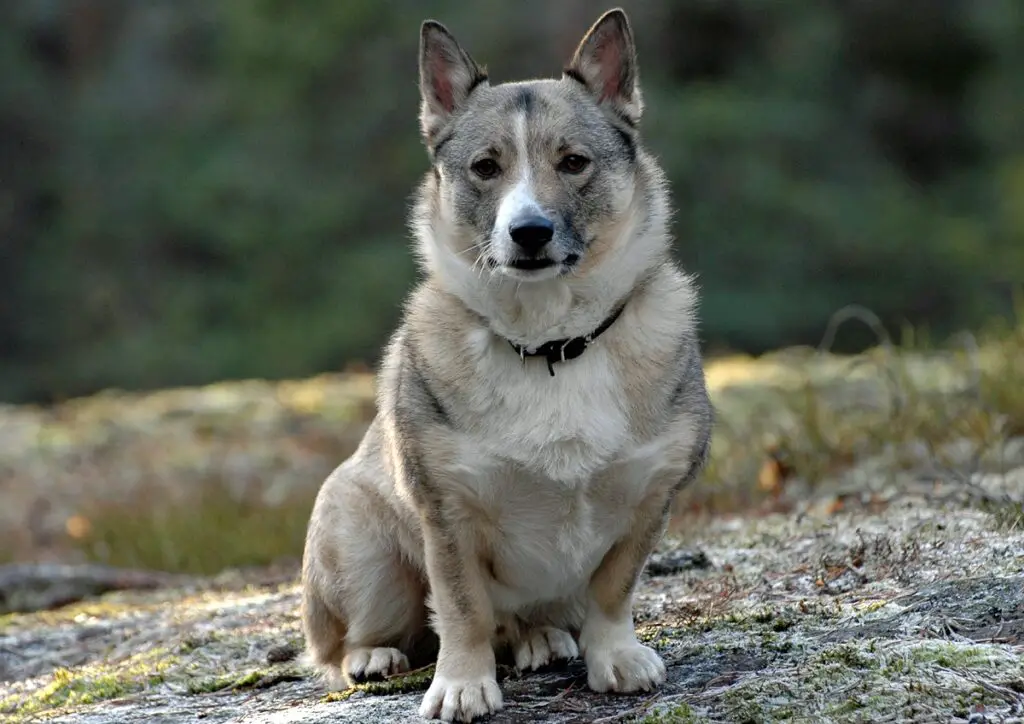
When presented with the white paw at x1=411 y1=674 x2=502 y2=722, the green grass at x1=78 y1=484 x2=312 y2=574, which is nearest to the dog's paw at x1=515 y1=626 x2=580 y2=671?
the white paw at x1=411 y1=674 x2=502 y2=722

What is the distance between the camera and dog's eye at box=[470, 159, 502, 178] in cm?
425

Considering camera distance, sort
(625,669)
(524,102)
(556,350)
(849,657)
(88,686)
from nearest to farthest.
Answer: (849,657) < (625,669) < (556,350) < (524,102) < (88,686)

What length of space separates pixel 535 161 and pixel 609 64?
57cm

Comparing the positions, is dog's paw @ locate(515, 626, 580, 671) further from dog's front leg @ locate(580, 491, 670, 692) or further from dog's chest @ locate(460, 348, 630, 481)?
dog's chest @ locate(460, 348, 630, 481)

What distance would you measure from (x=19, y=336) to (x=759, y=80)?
11.4 m

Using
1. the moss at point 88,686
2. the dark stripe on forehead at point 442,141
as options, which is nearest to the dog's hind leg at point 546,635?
the moss at point 88,686

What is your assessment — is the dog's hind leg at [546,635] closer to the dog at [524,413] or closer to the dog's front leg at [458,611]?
the dog at [524,413]

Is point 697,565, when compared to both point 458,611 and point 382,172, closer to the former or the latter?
point 458,611

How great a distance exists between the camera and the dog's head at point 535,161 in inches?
159

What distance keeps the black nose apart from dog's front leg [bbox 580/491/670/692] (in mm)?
780

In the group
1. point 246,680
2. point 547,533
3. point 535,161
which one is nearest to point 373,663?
point 246,680

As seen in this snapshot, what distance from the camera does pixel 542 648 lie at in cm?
431

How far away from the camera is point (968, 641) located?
3.68 metres

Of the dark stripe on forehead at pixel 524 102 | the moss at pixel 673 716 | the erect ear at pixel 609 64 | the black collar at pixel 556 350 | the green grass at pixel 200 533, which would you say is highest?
the erect ear at pixel 609 64
